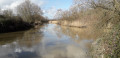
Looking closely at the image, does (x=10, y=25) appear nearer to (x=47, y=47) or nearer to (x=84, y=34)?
(x=84, y=34)

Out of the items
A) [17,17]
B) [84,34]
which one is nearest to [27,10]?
[17,17]

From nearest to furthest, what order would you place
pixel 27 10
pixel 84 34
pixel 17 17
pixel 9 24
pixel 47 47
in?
pixel 47 47
pixel 84 34
pixel 9 24
pixel 17 17
pixel 27 10

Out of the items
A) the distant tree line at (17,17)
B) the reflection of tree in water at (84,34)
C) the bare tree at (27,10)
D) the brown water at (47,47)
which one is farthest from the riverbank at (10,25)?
the reflection of tree in water at (84,34)

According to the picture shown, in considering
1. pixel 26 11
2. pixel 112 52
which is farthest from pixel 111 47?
pixel 26 11

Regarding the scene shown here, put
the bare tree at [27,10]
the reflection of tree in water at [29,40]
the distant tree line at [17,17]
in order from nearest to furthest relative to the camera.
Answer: the reflection of tree in water at [29,40] → the distant tree line at [17,17] → the bare tree at [27,10]

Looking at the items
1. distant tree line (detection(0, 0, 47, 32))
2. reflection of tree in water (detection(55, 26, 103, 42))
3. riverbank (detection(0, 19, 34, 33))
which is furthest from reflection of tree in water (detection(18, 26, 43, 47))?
distant tree line (detection(0, 0, 47, 32))

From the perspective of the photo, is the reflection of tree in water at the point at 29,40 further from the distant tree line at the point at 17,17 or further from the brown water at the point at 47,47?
the distant tree line at the point at 17,17

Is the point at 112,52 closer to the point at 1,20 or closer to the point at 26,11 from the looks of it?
the point at 1,20

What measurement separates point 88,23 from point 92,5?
1281mm

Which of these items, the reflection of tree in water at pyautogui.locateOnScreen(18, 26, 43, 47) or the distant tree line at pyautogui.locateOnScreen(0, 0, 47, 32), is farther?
the distant tree line at pyautogui.locateOnScreen(0, 0, 47, 32)

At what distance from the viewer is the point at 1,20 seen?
1750 centimetres

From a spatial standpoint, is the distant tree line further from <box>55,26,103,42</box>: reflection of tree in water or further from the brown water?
<box>55,26,103,42</box>: reflection of tree in water

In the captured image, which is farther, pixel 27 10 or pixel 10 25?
pixel 27 10

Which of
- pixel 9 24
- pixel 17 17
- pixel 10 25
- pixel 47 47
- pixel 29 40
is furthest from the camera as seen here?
pixel 17 17
